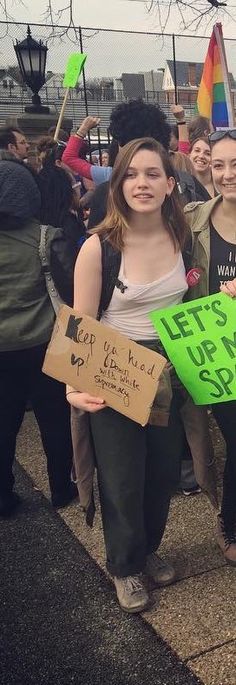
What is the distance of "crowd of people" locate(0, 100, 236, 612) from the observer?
2.19m

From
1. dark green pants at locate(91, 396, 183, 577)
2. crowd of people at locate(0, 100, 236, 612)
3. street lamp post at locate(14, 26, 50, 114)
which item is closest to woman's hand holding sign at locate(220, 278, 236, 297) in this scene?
crowd of people at locate(0, 100, 236, 612)

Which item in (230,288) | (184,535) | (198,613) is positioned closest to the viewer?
(230,288)

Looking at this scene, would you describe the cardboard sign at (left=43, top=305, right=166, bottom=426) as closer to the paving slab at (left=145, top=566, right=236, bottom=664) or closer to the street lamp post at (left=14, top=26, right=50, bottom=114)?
the paving slab at (left=145, top=566, right=236, bottom=664)

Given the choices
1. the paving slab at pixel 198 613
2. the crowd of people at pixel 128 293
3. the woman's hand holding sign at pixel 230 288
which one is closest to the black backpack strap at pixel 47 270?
the crowd of people at pixel 128 293

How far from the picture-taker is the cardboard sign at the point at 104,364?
2090 mm

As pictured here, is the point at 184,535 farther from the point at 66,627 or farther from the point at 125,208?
the point at 125,208

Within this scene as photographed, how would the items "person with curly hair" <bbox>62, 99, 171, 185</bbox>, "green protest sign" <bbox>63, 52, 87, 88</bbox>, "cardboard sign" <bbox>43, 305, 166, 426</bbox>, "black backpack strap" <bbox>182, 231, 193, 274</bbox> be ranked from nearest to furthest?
"cardboard sign" <bbox>43, 305, 166, 426</bbox>
"black backpack strap" <bbox>182, 231, 193, 274</bbox>
"person with curly hair" <bbox>62, 99, 171, 185</bbox>
"green protest sign" <bbox>63, 52, 87, 88</bbox>

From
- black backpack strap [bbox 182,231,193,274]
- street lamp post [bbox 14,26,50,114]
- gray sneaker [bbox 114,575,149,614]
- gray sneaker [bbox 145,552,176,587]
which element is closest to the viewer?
black backpack strap [bbox 182,231,193,274]

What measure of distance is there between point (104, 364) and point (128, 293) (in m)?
0.25

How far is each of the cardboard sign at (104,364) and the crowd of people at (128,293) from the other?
67 mm

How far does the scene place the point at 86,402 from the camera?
2.21m

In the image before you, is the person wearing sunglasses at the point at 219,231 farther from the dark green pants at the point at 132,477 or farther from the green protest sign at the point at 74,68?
the green protest sign at the point at 74,68

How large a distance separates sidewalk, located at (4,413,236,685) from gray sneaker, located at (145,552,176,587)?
3 cm

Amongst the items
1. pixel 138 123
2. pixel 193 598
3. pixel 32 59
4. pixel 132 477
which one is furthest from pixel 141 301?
pixel 32 59
